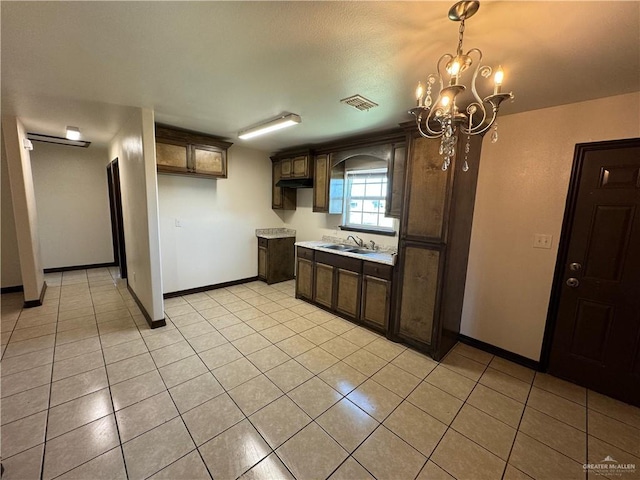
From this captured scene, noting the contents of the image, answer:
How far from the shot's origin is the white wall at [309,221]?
4.36m

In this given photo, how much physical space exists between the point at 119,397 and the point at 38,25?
2448 mm

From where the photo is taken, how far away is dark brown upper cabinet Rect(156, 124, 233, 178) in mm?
3424

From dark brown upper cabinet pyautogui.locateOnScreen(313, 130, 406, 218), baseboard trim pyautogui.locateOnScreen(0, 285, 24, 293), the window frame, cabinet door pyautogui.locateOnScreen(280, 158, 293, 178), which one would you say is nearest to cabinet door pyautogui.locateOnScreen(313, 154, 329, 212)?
dark brown upper cabinet pyautogui.locateOnScreen(313, 130, 406, 218)

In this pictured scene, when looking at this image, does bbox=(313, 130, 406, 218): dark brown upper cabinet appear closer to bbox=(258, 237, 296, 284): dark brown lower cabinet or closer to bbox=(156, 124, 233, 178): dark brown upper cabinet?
bbox=(258, 237, 296, 284): dark brown lower cabinet

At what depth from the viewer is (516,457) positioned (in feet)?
5.38

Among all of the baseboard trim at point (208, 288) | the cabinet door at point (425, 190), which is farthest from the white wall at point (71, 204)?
the cabinet door at point (425, 190)

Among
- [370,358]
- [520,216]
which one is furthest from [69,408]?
[520,216]

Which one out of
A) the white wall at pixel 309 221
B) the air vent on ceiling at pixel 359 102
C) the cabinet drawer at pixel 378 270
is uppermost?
the air vent on ceiling at pixel 359 102

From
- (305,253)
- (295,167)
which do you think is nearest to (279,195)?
(295,167)

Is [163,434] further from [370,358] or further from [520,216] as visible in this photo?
[520,216]

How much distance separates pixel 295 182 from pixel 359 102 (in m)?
2.25

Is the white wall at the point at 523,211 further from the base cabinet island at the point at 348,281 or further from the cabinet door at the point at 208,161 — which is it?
the cabinet door at the point at 208,161

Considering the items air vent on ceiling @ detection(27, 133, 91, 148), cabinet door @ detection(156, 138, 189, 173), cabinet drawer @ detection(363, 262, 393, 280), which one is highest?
air vent on ceiling @ detection(27, 133, 91, 148)

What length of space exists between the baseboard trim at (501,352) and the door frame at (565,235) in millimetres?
75
